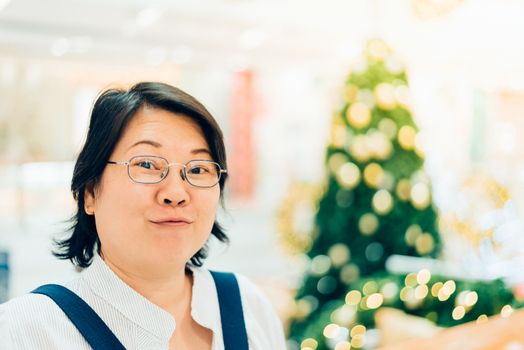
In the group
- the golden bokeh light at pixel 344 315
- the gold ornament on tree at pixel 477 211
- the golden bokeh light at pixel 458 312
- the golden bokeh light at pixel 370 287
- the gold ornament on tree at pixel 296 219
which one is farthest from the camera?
the gold ornament on tree at pixel 296 219

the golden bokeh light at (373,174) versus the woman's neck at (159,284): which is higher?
the golden bokeh light at (373,174)

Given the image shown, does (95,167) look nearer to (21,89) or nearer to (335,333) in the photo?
(335,333)

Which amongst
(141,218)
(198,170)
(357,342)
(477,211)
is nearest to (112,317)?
(141,218)

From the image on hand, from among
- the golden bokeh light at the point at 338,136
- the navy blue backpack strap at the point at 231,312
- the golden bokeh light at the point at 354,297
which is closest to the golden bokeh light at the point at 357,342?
the golden bokeh light at the point at 354,297

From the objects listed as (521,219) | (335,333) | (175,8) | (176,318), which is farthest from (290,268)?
(176,318)

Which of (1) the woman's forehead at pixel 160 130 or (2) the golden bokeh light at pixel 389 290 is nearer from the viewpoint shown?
(1) the woman's forehead at pixel 160 130

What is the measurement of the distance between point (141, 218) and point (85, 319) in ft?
0.62

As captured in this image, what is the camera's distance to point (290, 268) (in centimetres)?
805

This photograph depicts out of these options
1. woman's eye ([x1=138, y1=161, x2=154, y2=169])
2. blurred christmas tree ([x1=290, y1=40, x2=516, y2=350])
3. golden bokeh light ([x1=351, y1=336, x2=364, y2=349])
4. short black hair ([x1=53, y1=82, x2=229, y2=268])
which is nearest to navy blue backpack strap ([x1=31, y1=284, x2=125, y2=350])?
short black hair ([x1=53, y1=82, x2=229, y2=268])

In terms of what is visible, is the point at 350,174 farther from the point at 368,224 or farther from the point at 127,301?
the point at 127,301

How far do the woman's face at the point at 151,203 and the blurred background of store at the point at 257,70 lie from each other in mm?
3362

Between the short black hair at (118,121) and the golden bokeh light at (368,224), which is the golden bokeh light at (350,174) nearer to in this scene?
the golden bokeh light at (368,224)

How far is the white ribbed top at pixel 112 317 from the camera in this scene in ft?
3.44

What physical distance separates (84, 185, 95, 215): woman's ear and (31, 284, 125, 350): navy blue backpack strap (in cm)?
16
